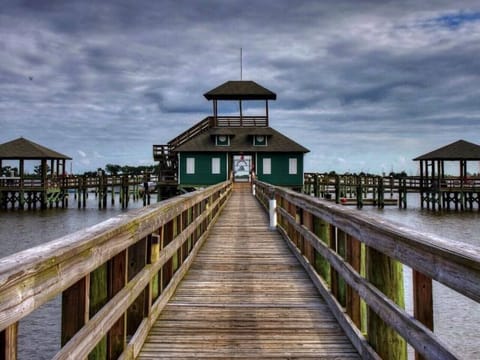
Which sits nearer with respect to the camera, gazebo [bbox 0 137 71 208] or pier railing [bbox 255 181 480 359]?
pier railing [bbox 255 181 480 359]

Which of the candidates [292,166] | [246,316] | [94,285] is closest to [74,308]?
[94,285]

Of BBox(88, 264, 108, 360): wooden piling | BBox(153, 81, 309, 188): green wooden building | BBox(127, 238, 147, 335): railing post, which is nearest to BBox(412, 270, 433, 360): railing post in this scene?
BBox(88, 264, 108, 360): wooden piling

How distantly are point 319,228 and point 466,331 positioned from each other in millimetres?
5656

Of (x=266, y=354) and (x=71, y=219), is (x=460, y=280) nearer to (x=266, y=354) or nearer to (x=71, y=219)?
(x=266, y=354)

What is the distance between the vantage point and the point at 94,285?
283 cm

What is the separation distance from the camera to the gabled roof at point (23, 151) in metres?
41.8

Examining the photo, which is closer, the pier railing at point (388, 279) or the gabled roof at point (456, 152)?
the pier railing at point (388, 279)

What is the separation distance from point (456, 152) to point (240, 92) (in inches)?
834

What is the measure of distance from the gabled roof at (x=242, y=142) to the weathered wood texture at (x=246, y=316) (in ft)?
105

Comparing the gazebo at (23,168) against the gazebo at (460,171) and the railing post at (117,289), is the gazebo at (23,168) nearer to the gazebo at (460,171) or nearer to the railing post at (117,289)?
the gazebo at (460,171)

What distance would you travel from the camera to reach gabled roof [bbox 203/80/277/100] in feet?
133

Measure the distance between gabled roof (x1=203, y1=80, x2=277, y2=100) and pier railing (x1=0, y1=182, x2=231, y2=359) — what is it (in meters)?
36.3

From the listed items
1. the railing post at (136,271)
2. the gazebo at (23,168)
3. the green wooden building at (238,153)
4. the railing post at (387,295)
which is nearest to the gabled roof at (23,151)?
the gazebo at (23,168)

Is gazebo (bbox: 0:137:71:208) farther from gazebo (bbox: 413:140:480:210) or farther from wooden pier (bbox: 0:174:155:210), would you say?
gazebo (bbox: 413:140:480:210)
